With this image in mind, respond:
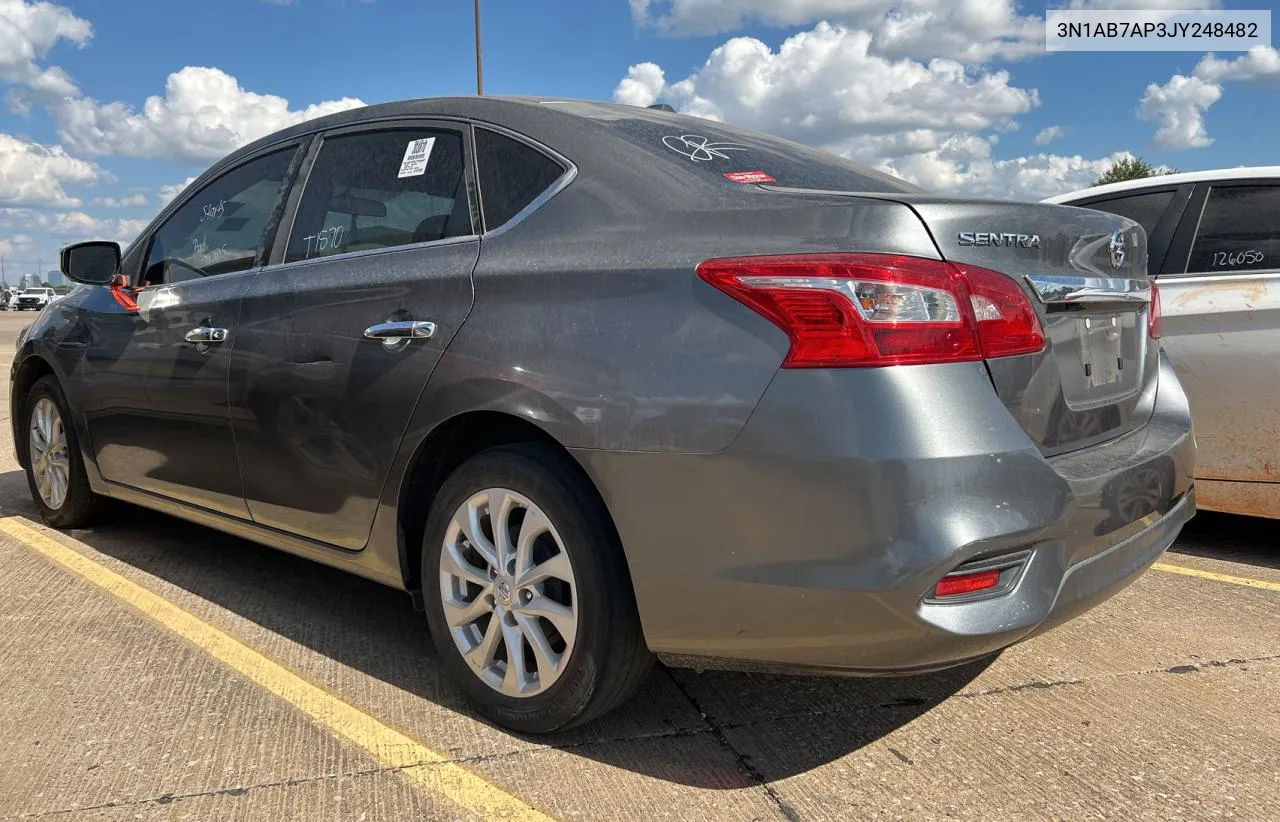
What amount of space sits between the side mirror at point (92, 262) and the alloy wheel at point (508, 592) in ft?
8.18

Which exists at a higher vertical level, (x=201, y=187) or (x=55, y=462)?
(x=201, y=187)

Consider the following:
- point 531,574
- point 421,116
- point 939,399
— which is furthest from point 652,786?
point 421,116

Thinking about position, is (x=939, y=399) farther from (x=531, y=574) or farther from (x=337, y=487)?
(x=337, y=487)

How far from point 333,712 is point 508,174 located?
5.12 ft

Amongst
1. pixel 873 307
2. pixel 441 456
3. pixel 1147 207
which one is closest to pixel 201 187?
pixel 441 456

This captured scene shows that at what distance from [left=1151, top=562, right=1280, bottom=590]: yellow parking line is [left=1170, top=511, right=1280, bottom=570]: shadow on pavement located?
260 millimetres

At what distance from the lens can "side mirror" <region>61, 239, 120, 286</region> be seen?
429 centimetres

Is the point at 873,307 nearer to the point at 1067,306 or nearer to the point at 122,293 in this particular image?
the point at 1067,306

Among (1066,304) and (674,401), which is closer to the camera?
(674,401)

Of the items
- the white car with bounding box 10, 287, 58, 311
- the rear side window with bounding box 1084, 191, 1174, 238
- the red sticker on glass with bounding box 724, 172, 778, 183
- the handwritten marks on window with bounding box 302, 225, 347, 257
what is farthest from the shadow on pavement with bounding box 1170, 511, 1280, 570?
the white car with bounding box 10, 287, 58, 311

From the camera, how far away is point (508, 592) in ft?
8.51

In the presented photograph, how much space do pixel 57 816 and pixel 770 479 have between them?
1776 mm

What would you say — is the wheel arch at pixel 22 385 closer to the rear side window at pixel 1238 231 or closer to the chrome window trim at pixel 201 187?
the chrome window trim at pixel 201 187

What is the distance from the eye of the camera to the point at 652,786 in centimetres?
241
